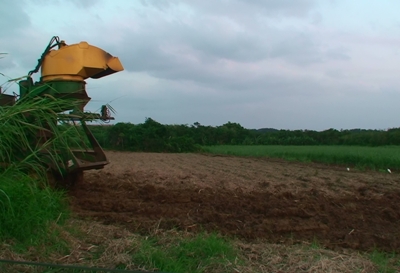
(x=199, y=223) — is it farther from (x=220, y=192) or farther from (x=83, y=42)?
(x=83, y=42)

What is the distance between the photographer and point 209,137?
39.7 metres

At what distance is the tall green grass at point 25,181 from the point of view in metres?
4.52

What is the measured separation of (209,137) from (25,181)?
34.9m

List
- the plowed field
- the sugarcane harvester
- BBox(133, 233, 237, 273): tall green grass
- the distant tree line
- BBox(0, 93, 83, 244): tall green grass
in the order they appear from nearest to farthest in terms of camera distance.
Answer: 1. BBox(133, 233, 237, 273): tall green grass
2. BBox(0, 93, 83, 244): tall green grass
3. the plowed field
4. the sugarcane harvester
5. the distant tree line

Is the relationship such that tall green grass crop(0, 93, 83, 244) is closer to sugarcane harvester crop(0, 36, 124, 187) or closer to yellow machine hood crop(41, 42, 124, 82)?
sugarcane harvester crop(0, 36, 124, 187)

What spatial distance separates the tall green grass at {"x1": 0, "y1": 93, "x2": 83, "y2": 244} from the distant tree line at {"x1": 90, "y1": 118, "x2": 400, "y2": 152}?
14929mm

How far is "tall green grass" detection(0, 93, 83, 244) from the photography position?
4520mm

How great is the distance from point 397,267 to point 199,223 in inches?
96.6

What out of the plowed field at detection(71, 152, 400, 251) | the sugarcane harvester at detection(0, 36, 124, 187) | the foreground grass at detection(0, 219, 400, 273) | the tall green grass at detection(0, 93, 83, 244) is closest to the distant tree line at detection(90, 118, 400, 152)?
the plowed field at detection(71, 152, 400, 251)

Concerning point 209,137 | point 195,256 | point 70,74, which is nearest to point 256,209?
point 195,256

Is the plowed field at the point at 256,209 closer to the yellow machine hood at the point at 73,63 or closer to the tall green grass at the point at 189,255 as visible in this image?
the tall green grass at the point at 189,255

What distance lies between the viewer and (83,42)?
6.93 metres

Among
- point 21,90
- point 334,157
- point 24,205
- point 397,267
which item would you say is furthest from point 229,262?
point 334,157

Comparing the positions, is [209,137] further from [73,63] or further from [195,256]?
[195,256]
